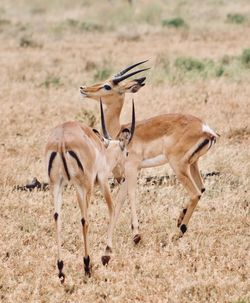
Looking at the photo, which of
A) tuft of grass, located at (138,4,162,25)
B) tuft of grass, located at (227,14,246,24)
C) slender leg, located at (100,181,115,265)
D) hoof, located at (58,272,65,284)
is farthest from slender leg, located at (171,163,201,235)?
tuft of grass, located at (138,4,162,25)

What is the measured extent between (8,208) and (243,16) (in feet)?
70.0

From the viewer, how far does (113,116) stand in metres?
7.79

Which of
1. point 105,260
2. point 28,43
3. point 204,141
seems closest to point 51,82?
point 28,43

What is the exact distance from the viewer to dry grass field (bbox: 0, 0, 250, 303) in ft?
18.7

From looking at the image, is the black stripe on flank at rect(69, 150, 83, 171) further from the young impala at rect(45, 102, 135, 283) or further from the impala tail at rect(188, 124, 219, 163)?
the impala tail at rect(188, 124, 219, 163)

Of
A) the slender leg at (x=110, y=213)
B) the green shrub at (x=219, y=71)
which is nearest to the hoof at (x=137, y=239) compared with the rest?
the slender leg at (x=110, y=213)

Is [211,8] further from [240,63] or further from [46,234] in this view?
[46,234]

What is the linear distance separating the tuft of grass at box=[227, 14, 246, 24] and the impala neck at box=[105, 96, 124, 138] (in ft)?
62.7

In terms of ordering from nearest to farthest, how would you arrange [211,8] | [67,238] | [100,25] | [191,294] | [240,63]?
1. [191,294]
2. [67,238]
3. [240,63]
4. [100,25]
5. [211,8]

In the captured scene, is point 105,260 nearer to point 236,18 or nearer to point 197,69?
point 197,69

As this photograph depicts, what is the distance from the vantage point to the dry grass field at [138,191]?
18.7 ft

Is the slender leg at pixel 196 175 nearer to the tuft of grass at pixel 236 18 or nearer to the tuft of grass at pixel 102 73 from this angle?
the tuft of grass at pixel 102 73

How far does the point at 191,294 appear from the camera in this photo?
5.54 m

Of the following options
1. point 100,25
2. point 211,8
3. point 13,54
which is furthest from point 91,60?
point 211,8
